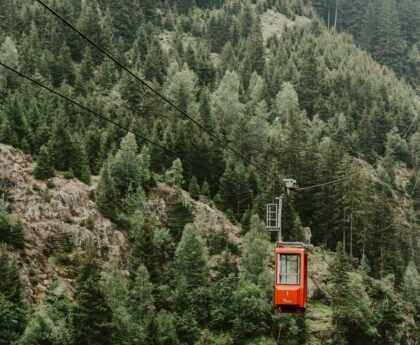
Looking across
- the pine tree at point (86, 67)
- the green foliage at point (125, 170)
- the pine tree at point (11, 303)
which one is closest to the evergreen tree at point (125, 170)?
the green foliage at point (125, 170)

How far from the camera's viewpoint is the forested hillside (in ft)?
244

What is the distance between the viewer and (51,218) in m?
83.7

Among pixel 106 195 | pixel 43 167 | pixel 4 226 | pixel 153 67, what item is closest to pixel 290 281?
pixel 4 226

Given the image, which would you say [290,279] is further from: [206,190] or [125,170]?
[206,190]

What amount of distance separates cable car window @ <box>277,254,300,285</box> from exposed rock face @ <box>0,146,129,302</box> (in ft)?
152

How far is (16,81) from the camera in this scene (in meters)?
126

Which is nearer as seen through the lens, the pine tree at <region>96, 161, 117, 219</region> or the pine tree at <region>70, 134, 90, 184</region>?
the pine tree at <region>96, 161, 117, 219</region>

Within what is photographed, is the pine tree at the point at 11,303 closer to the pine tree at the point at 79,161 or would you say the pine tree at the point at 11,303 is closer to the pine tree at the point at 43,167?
the pine tree at the point at 43,167

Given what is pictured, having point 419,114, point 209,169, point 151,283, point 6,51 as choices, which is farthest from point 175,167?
point 419,114

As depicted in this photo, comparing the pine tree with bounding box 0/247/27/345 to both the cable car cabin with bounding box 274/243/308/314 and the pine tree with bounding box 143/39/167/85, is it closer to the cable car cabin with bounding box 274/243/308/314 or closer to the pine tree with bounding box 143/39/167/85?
the cable car cabin with bounding box 274/243/308/314

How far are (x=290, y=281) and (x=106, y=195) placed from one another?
56.4 meters

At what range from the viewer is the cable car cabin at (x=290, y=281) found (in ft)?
115

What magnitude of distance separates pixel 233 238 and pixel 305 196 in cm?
2223

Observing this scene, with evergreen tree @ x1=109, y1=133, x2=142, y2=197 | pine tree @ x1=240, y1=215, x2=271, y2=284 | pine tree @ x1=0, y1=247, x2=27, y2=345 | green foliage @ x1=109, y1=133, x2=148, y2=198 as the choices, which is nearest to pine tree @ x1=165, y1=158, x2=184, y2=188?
green foliage @ x1=109, y1=133, x2=148, y2=198
